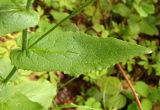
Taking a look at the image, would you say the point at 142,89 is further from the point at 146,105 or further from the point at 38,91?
the point at 38,91

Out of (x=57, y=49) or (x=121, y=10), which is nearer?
(x=57, y=49)

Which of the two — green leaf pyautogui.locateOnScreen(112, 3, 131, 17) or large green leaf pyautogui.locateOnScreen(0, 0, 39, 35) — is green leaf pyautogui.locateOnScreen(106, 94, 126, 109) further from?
large green leaf pyautogui.locateOnScreen(0, 0, 39, 35)

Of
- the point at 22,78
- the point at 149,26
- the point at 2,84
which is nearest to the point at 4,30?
the point at 2,84

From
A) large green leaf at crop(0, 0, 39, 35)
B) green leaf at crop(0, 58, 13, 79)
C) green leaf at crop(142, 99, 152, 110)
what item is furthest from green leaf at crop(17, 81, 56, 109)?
large green leaf at crop(0, 0, 39, 35)

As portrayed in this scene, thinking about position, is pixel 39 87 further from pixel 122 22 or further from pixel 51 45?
pixel 122 22

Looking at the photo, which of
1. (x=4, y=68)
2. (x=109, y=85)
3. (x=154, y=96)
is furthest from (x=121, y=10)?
(x=4, y=68)

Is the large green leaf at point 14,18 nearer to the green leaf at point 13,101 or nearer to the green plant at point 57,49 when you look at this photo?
the green plant at point 57,49
